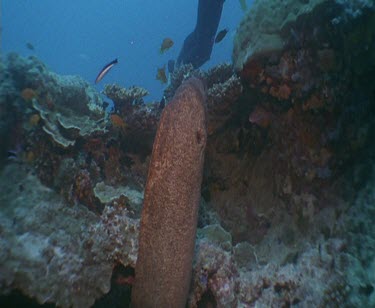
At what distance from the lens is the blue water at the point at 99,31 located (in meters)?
123

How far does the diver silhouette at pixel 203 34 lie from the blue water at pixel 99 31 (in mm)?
101717

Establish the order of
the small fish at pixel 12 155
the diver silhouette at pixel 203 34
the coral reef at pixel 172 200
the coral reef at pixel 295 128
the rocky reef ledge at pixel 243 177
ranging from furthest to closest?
the diver silhouette at pixel 203 34 < the small fish at pixel 12 155 < the coral reef at pixel 295 128 < the rocky reef ledge at pixel 243 177 < the coral reef at pixel 172 200

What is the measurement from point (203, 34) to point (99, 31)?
539ft

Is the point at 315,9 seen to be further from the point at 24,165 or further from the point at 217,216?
the point at 24,165

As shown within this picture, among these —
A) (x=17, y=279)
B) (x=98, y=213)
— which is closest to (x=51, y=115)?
(x=98, y=213)

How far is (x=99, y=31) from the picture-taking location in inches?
6191

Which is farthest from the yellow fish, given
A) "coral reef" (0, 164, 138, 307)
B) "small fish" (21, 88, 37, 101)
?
"coral reef" (0, 164, 138, 307)

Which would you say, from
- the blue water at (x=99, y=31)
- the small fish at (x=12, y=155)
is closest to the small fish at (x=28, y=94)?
the small fish at (x=12, y=155)

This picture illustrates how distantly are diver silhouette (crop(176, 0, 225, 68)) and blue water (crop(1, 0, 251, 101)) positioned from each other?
334 feet

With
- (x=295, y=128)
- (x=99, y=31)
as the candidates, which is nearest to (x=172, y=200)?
(x=295, y=128)

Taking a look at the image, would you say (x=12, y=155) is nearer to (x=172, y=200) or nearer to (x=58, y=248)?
(x=58, y=248)

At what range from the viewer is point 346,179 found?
377 cm

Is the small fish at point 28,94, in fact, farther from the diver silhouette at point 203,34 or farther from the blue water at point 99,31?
the blue water at point 99,31

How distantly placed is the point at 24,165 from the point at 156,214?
2854mm
